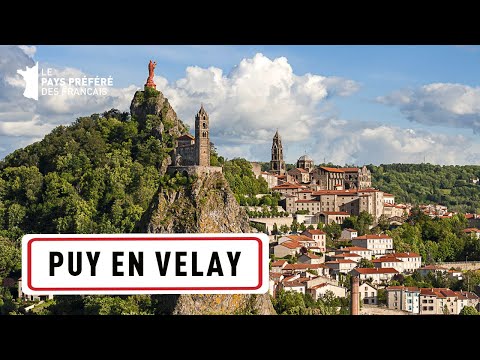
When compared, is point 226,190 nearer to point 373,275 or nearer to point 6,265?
point 373,275

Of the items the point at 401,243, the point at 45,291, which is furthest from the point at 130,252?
the point at 401,243

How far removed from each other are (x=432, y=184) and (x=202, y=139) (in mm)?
12797

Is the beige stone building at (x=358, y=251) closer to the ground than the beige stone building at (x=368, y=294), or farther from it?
farther from it

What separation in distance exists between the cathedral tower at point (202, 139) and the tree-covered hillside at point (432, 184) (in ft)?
27.6

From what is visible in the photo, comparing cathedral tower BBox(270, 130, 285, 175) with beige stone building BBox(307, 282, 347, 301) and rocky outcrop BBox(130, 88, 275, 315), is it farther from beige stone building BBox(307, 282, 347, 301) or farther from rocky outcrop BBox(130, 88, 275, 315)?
beige stone building BBox(307, 282, 347, 301)

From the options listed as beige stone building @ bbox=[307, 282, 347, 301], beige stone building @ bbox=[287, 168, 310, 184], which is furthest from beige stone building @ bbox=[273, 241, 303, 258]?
beige stone building @ bbox=[287, 168, 310, 184]

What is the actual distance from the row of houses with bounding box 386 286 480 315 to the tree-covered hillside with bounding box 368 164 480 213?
34.9ft

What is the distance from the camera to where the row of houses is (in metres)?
13.0

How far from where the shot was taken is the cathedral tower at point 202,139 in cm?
1720

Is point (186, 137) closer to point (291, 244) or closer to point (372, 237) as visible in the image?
point (291, 244)

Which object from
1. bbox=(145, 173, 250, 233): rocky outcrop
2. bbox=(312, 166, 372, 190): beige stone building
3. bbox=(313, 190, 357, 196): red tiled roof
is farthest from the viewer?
bbox=(312, 166, 372, 190): beige stone building

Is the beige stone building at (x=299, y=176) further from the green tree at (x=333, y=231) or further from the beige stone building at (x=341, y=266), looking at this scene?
the beige stone building at (x=341, y=266)

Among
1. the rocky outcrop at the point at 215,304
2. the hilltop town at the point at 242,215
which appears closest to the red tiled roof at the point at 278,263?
the hilltop town at the point at 242,215

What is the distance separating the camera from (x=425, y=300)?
13.2 m
